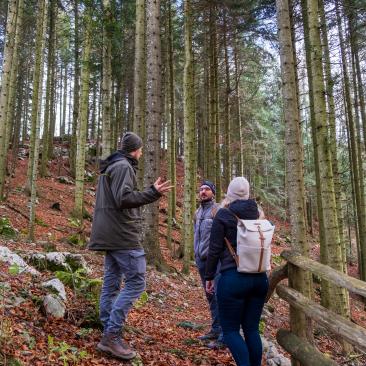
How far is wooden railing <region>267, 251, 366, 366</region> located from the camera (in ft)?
9.70

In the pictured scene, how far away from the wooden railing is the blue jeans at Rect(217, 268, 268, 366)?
0.45 meters

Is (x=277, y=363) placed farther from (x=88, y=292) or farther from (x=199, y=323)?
(x=88, y=292)

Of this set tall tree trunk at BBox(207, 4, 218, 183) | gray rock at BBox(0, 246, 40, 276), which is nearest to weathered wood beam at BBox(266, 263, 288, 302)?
gray rock at BBox(0, 246, 40, 276)

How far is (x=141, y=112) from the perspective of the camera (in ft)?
30.8

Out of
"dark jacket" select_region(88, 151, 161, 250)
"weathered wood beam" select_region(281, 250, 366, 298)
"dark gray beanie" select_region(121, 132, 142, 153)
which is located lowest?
"weathered wood beam" select_region(281, 250, 366, 298)

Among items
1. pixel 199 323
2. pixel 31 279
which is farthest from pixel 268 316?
pixel 31 279

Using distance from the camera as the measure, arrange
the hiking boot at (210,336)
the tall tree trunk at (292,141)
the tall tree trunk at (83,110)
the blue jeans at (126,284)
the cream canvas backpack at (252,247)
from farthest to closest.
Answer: the tall tree trunk at (83,110) → the tall tree trunk at (292,141) → the hiking boot at (210,336) → the blue jeans at (126,284) → the cream canvas backpack at (252,247)

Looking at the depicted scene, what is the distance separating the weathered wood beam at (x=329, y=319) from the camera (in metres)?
2.88

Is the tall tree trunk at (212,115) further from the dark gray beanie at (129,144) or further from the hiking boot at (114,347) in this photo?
the hiking boot at (114,347)

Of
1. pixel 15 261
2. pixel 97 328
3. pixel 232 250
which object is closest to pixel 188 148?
pixel 15 261

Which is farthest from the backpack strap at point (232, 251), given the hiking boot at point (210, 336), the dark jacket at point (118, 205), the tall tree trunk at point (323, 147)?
the tall tree trunk at point (323, 147)

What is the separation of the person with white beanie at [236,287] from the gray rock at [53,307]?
192cm

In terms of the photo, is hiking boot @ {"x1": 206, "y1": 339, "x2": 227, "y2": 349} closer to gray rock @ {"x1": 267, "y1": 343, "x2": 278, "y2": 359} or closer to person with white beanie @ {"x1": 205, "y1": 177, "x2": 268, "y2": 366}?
gray rock @ {"x1": 267, "y1": 343, "x2": 278, "y2": 359}

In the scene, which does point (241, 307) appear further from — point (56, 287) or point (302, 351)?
point (56, 287)
